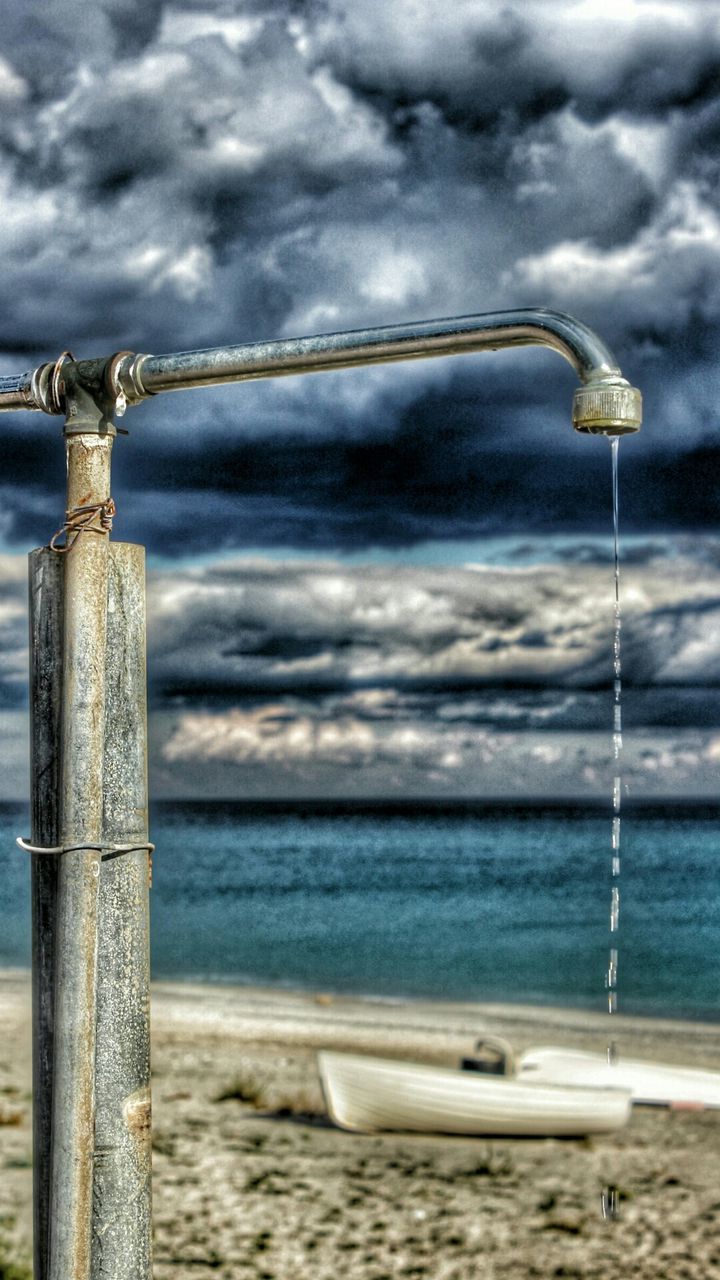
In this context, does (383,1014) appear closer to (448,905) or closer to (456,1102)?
(456,1102)

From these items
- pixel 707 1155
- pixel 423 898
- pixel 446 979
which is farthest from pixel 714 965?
pixel 707 1155

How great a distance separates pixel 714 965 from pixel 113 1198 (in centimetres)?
3615

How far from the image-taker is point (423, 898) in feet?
174

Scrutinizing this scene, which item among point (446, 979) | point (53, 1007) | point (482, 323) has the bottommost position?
point (446, 979)

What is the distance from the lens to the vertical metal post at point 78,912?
2467 mm

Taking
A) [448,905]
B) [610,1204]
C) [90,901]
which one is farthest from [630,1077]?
[448,905]

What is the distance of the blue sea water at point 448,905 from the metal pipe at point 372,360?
2043 centimetres

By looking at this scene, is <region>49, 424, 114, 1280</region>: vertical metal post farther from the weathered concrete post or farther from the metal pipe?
the metal pipe

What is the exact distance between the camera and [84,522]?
257cm

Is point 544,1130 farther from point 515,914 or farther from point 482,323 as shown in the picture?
point 515,914

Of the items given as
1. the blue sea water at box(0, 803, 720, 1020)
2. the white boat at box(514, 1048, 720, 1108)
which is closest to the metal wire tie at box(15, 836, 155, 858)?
the white boat at box(514, 1048, 720, 1108)

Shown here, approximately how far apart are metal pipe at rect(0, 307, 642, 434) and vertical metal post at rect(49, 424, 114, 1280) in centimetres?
36

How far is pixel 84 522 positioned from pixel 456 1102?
9.44 meters

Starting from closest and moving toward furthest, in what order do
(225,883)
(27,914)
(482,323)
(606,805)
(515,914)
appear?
(482,323), (27,914), (515,914), (225,883), (606,805)
